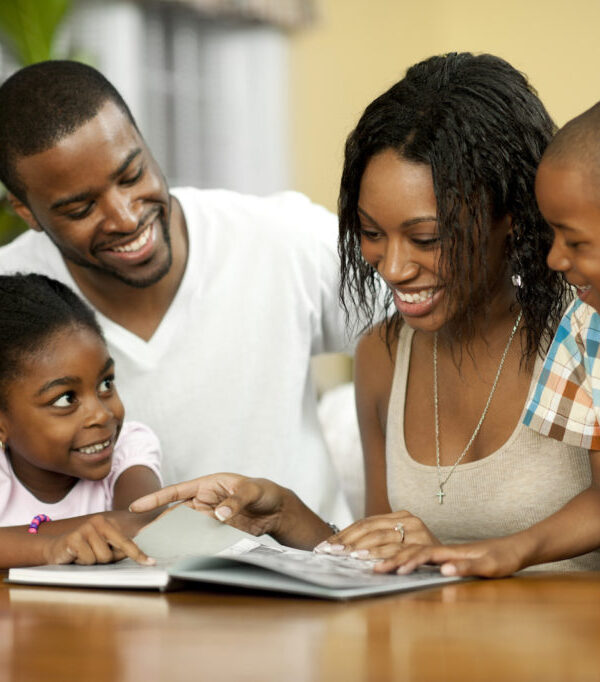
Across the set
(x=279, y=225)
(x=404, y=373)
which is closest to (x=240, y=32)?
(x=279, y=225)

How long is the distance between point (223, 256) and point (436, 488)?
2.84 feet

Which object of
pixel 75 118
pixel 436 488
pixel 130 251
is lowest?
pixel 436 488

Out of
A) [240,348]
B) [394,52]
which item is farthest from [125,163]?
[394,52]

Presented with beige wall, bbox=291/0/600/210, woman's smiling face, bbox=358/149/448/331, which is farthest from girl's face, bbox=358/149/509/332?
beige wall, bbox=291/0/600/210

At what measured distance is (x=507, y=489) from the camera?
171 centimetres

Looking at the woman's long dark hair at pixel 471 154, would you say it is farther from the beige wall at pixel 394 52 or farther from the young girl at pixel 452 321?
the beige wall at pixel 394 52

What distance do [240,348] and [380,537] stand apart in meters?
1.01

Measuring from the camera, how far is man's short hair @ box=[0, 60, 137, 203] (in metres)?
2.08

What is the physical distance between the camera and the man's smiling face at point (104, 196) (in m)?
2.07

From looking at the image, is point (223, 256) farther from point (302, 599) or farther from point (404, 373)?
point (302, 599)

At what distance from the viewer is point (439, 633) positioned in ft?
3.16

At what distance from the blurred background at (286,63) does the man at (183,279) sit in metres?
2.92

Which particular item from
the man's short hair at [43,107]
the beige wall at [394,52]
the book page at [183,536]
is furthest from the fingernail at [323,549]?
the beige wall at [394,52]

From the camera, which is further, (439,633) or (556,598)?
(556,598)
